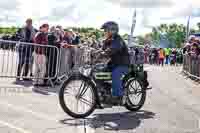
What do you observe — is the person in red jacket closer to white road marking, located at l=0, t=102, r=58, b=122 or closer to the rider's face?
white road marking, located at l=0, t=102, r=58, b=122

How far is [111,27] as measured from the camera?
8.77 meters

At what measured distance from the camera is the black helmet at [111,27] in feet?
28.7

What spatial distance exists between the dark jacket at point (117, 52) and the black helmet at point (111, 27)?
15cm

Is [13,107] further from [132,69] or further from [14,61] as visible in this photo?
[14,61]

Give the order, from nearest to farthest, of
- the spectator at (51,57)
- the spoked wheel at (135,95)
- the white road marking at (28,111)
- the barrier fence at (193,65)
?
1. the white road marking at (28,111)
2. the spoked wheel at (135,95)
3. the spectator at (51,57)
4. the barrier fence at (193,65)

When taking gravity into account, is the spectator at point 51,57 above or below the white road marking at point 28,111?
above

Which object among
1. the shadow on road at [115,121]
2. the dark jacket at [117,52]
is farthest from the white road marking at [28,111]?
the dark jacket at [117,52]

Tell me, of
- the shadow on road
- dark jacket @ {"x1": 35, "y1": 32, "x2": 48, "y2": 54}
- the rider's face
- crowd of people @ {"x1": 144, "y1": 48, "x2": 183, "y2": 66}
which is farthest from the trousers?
crowd of people @ {"x1": 144, "y1": 48, "x2": 183, "y2": 66}

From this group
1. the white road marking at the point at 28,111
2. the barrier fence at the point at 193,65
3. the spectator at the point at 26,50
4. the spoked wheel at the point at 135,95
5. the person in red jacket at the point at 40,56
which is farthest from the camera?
the barrier fence at the point at 193,65

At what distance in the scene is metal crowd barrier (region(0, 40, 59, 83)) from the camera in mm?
12516

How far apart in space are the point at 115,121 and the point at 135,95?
1416mm

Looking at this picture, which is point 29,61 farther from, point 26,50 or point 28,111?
point 28,111

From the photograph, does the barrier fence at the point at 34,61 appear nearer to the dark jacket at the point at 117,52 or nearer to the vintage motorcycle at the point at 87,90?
the dark jacket at the point at 117,52

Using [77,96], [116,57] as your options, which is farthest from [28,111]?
[116,57]
